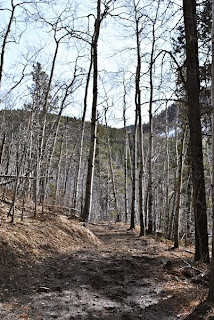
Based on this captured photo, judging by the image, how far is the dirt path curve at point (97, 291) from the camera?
4.23 meters

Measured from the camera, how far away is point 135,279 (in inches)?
237

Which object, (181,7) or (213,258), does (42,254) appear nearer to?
(213,258)

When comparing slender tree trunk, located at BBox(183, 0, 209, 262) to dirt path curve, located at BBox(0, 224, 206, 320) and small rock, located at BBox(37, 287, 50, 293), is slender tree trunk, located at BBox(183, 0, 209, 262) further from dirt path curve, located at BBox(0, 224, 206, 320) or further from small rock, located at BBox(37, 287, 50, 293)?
small rock, located at BBox(37, 287, 50, 293)

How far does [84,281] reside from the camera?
558cm

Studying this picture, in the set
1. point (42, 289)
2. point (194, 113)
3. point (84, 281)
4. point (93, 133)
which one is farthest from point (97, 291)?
point (93, 133)

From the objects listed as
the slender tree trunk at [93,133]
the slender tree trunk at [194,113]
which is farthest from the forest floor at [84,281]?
the slender tree trunk at [93,133]

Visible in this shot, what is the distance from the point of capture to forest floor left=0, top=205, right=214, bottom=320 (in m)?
4.28

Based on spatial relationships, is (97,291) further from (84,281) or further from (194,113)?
(194,113)

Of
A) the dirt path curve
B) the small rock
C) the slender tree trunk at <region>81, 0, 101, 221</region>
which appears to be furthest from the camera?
the slender tree trunk at <region>81, 0, 101, 221</region>

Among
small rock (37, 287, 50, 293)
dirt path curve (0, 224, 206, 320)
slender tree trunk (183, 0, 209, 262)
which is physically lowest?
dirt path curve (0, 224, 206, 320)

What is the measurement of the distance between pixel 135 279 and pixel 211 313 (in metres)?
2.28

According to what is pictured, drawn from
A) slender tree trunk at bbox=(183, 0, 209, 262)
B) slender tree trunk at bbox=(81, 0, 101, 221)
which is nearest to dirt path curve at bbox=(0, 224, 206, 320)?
slender tree trunk at bbox=(183, 0, 209, 262)

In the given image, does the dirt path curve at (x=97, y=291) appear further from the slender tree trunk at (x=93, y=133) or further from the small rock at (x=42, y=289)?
the slender tree trunk at (x=93, y=133)

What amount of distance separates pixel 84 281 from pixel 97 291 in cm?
49
